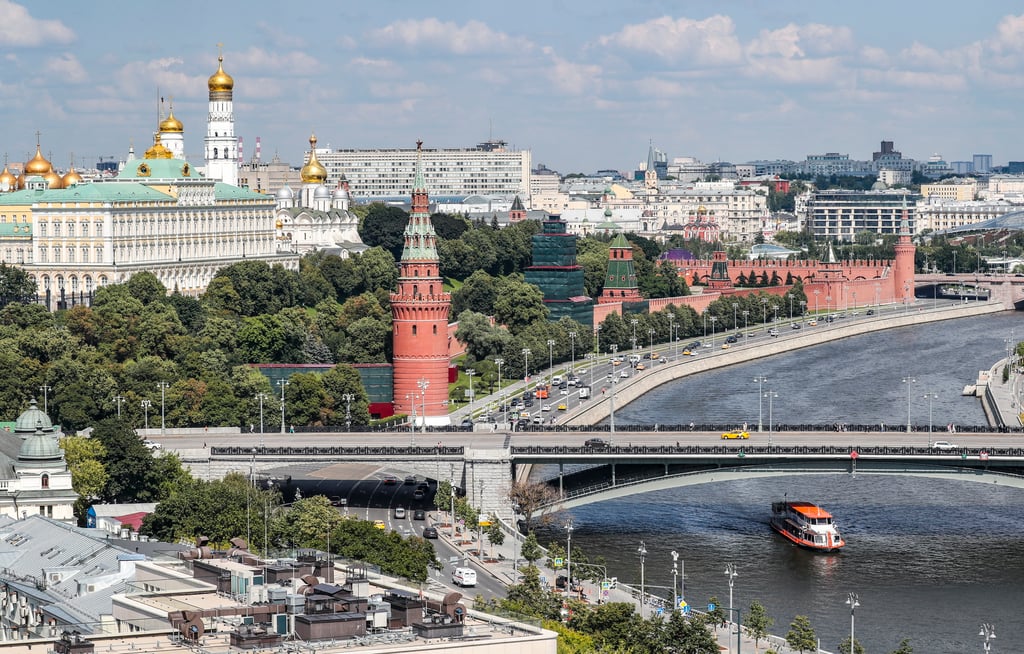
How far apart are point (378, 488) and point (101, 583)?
99.0ft

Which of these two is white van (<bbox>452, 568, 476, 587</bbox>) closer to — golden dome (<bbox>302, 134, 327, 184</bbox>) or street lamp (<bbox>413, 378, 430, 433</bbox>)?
street lamp (<bbox>413, 378, 430, 433</bbox>)

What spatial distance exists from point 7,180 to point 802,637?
297 feet

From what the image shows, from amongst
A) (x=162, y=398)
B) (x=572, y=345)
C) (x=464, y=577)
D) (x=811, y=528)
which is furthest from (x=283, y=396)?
(x=464, y=577)

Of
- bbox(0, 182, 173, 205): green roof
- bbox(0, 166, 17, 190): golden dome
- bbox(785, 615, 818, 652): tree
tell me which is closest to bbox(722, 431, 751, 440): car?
bbox(785, 615, 818, 652): tree

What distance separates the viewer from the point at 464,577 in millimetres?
55531

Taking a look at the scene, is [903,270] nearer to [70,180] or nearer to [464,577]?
[70,180]

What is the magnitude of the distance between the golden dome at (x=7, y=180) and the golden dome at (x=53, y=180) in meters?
2.96

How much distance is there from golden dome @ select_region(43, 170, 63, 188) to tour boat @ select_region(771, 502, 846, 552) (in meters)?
66.7

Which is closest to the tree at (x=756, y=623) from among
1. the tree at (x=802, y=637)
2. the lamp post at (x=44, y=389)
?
the tree at (x=802, y=637)

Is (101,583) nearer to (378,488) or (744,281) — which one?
(378,488)

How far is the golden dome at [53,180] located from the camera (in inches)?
4884

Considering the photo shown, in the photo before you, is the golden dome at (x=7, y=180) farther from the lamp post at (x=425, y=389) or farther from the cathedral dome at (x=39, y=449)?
the cathedral dome at (x=39, y=449)

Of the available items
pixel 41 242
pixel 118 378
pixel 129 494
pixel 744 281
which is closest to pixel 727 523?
pixel 129 494

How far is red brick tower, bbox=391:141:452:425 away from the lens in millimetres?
87062
